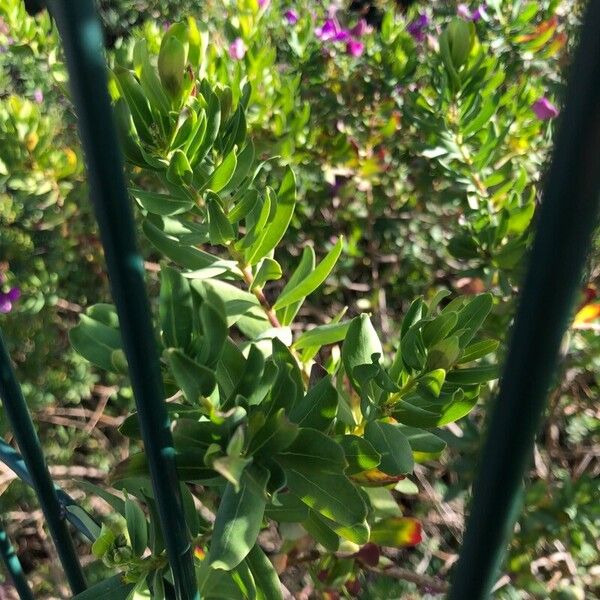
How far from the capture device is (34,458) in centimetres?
67

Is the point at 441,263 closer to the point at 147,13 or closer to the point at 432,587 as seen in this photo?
the point at 432,587

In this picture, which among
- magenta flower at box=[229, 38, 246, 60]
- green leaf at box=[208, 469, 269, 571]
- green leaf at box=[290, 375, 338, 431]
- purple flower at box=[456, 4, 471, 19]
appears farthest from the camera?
purple flower at box=[456, 4, 471, 19]

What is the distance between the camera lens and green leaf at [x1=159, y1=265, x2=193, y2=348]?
49 centimetres

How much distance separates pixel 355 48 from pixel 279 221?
113 cm

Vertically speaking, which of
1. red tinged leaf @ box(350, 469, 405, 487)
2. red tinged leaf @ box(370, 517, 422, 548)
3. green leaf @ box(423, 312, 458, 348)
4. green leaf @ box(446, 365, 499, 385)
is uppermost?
green leaf @ box(423, 312, 458, 348)

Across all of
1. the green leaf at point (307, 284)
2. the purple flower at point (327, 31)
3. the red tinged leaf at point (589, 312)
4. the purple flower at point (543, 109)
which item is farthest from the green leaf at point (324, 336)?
the purple flower at point (327, 31)

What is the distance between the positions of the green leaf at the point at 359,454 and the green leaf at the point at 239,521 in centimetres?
11

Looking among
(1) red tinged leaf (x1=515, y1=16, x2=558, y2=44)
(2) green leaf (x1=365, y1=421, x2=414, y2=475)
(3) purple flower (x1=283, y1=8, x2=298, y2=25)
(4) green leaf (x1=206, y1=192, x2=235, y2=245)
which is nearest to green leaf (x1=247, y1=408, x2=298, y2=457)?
(2) green leaf (x1=365, y1=421, x2=414, y2=475)

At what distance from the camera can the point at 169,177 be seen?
2.32 ft

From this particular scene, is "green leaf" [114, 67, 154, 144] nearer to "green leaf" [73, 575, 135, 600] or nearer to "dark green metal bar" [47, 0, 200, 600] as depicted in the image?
"dark green metal bar" [47, 0, 200, 600]

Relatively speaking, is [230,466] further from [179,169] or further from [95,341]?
[179,169]

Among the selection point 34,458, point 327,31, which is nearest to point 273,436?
point 34,458

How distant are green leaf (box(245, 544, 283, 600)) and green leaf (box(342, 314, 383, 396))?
0.19 m

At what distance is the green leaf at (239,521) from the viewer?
52 cm
